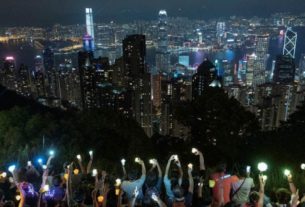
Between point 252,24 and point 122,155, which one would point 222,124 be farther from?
point 252,24

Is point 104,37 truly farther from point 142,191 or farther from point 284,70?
point 142,191

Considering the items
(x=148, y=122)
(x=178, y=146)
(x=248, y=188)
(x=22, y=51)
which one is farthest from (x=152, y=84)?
(x=248, y=188)

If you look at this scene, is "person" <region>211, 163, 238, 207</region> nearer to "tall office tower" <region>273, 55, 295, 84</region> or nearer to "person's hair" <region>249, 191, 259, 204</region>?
"person's hair" <region>249, 191, 259, 204</region>

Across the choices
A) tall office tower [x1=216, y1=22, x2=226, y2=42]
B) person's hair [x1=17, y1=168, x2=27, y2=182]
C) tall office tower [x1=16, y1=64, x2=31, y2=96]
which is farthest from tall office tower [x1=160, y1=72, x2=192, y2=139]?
tall office tower [x1=216, y1=22, x2=226, y2=42]

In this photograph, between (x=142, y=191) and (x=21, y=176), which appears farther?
(x=142, y=191)

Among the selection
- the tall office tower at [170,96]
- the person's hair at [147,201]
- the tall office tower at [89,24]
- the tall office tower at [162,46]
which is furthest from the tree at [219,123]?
the tall office tower at [89,24]

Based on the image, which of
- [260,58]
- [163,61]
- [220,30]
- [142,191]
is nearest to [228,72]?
[163,61]

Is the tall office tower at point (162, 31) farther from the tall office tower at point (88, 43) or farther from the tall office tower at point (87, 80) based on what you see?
the tall office tower at point (87, 80)
